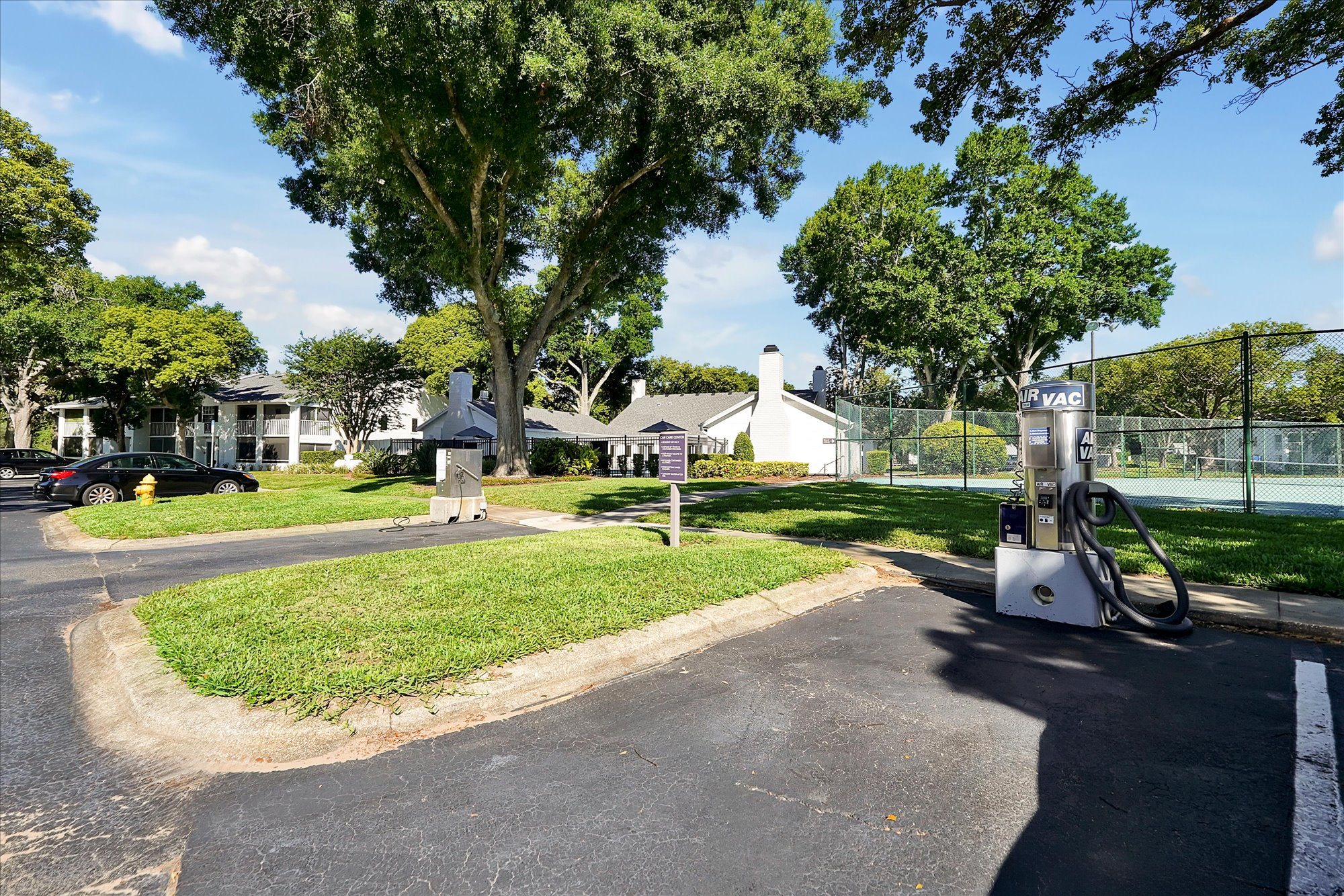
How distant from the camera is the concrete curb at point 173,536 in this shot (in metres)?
10.4

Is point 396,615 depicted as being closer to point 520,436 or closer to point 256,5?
point 256,5

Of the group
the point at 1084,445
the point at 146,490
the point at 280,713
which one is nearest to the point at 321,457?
the point at 146,490

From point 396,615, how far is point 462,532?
7070 millimetres

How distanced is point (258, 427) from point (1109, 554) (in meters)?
46.9

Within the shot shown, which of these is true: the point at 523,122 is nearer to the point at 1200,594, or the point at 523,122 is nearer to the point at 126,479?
the point at 126,479

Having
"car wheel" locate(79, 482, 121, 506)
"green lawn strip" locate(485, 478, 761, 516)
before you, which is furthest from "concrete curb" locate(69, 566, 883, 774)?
"car wheel" locate(79, 482, 121, 506)

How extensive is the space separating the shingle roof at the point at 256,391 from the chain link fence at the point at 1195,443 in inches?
1333

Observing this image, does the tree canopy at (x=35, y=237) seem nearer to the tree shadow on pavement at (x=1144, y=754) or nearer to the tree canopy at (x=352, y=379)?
the tree canopy at (x=352, y=379)

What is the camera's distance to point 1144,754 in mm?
3326

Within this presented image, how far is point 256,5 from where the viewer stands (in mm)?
13656

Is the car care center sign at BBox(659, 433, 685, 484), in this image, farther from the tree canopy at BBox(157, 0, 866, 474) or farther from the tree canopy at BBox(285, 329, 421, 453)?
the tree canopy at BBox(285, 329, 421, 453)

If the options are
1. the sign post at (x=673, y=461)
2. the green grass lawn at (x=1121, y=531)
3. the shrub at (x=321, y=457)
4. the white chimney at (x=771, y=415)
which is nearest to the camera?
the green grass lawn at (x=1121, y=531)

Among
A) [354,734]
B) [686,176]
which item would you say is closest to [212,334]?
[686,176]

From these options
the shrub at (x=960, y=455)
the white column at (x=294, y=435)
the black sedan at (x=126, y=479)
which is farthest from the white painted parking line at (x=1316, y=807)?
the white column at (x=294, y=435)
